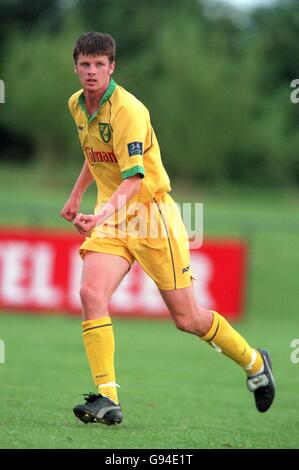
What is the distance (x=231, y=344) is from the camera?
7.90 metres

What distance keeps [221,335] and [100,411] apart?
1142 millimetres

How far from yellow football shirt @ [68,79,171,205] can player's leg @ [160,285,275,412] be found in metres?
0.72

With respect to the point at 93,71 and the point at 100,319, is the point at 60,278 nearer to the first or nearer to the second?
the point at 100,319

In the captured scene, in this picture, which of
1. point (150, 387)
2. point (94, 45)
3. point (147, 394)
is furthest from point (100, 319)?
point (150, 387)

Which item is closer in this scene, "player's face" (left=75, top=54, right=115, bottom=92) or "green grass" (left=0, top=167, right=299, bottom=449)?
"green grass" (left=0, top=167, right=299, bottom=449)

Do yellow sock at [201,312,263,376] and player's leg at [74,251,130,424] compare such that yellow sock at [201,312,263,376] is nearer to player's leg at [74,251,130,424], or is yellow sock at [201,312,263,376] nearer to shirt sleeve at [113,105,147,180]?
player's leg at [74,251,130,424]

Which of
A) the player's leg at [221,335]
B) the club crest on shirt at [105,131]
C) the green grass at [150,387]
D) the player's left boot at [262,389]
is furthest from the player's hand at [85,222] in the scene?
the player's left boot at [262,389]

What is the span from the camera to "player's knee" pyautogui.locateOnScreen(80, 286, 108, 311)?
23.9 ft

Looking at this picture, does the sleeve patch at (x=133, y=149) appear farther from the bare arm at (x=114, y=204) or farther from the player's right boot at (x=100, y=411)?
the player's right boot at (x=100, y=411)

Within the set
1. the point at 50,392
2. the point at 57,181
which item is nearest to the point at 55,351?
the point at 50,392

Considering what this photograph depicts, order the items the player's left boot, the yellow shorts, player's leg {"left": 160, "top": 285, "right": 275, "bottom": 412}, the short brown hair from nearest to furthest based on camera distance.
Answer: the short brown hair, the yellow shorts, player's leg {"left": 160, "top": 285, "right": 275, "bottom": 412}, the player's left boot

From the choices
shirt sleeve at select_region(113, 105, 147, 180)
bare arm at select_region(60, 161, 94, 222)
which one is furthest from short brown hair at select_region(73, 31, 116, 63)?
bare arm at select_region(60, 161, 94, 222)

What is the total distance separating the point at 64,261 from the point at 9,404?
1027 cm

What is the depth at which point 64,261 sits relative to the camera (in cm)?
1847
